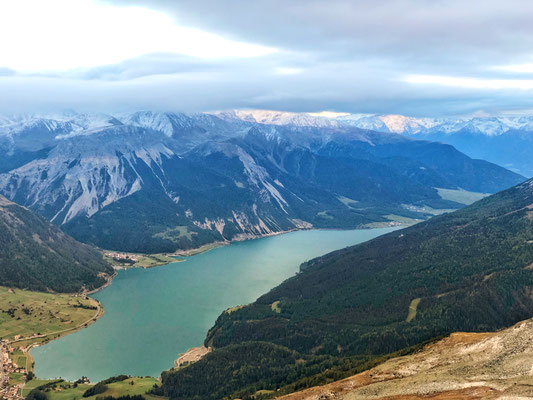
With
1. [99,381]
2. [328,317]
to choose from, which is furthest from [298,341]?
[99,381]

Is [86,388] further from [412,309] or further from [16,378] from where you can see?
[412,309]

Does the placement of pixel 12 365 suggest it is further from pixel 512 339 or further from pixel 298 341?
pixel 512 339

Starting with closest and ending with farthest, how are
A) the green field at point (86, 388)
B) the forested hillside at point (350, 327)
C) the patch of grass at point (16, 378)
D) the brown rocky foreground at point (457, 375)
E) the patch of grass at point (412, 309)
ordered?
the brown rocky foreground at point (457, 375), the green field at point (86, 388), the forested hillside at point (350, 327), the patch of grass at point (16, 378), the patch of grass at point (412, 309)

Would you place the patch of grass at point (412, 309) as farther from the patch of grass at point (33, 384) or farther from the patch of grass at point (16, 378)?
the patch of grass at point (16, 378)

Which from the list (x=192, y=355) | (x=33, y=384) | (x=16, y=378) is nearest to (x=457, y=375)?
(x=192, y=355)

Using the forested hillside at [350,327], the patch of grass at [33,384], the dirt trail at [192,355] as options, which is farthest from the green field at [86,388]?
the dirt trail at [192,355]

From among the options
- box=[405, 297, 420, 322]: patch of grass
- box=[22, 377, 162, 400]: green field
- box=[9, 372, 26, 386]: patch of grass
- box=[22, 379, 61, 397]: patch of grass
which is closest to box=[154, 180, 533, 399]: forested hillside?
box=[405, 297, 420, 322]: patch of grass

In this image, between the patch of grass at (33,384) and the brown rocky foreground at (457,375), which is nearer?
the brown rocky foreground at (457,375)
